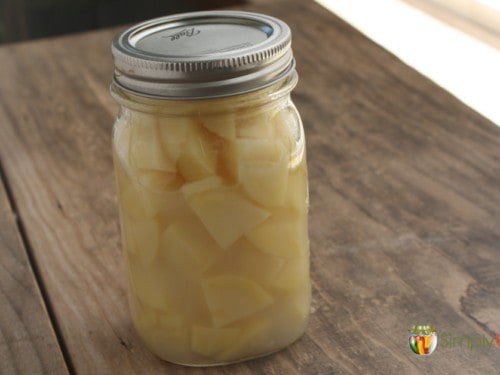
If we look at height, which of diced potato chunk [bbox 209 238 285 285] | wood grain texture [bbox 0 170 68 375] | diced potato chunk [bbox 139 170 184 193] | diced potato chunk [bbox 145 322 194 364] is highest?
diced potato chunk [bbox 139 170 184 193]

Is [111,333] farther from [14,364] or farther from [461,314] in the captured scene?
[461,314]

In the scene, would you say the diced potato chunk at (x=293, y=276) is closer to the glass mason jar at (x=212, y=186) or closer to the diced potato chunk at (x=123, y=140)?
the glass mason jar at (x=212, y=186)

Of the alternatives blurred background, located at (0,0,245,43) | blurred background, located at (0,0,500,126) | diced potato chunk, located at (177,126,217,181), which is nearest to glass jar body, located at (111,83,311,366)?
diced potato chunk, located at (177,126,217,181)

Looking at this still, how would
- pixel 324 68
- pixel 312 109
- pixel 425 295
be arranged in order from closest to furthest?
pixel 425 295
pixel 312 109
pixel 324 68

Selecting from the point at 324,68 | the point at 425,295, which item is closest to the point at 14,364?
the point at 425,295

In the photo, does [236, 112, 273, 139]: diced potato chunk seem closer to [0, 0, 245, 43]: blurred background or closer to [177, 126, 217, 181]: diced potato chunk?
[177, 126, 217, 181]: diced potato chunk

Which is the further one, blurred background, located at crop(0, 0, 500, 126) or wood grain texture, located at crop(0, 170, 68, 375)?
blurred background, located at crop(0, 0, 500, 126)

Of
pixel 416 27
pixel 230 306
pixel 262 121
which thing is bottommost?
pixel 416 27
